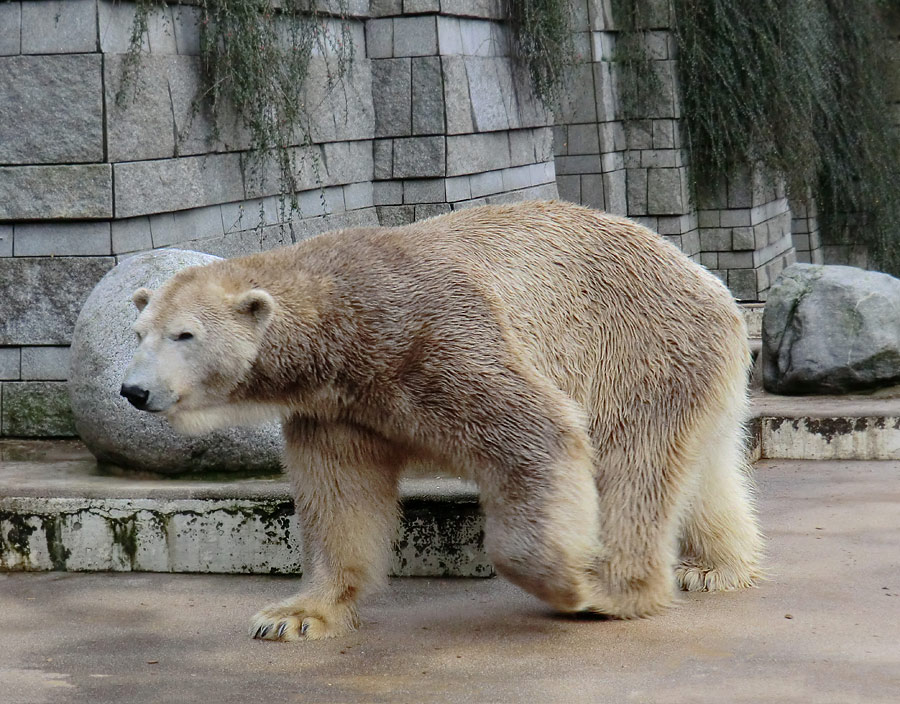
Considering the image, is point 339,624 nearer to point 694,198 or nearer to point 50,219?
point 50,219

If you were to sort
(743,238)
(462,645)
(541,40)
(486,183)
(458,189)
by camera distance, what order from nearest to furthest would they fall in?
(462,645)
(458,189)
(486,183)
(541,40)
(743,238)

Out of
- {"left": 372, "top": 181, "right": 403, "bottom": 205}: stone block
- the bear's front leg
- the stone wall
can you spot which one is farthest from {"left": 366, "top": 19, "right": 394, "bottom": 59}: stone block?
the bear's front leg

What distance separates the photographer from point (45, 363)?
5746 mm

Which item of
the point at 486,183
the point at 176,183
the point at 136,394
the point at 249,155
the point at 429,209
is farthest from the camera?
the point at 486,183

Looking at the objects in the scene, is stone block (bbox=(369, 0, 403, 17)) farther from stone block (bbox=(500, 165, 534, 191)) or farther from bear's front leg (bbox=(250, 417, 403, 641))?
bear's front leg (bbox=(250, 417, 403, 641))

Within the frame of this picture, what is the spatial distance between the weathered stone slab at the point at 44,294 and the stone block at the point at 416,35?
106 inches

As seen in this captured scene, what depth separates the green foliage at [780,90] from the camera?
10711 mm

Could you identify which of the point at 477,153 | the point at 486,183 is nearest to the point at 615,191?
the point at 486,183

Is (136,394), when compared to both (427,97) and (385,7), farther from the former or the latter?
(385,7)

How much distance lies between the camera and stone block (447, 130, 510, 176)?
7668 mm

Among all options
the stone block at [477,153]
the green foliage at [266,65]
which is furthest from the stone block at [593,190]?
the green foliage at [266,65]

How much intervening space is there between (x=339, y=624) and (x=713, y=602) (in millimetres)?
1190

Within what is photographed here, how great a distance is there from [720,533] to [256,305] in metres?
1.73

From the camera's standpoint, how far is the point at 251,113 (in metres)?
6.43
